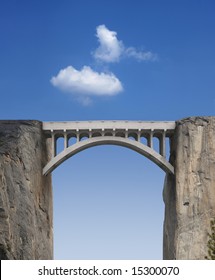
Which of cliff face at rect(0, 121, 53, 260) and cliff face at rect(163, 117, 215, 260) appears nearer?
cliff face at rect(0, 121, 53, 260)

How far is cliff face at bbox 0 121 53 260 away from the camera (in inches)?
1646

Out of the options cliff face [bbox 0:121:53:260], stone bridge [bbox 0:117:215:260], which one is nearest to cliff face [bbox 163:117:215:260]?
stone bridge [bbox 0:117:215:260]

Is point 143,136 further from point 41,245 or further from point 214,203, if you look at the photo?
point 41,245

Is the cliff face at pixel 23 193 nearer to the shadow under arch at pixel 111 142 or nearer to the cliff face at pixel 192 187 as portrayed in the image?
the shadow under arch at pixel 111 142

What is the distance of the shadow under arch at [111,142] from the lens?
148 ft

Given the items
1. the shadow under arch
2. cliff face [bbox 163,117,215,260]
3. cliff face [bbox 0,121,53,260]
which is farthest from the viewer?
the shadow under arch

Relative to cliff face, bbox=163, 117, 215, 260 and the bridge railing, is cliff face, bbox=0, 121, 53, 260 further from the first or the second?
cliff face, bbox=163, 117, 215, 260

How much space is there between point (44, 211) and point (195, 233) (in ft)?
45.7

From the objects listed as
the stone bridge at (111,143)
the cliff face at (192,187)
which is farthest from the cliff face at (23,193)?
the cliff face at (192,187)

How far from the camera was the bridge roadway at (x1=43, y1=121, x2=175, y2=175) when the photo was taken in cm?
4528

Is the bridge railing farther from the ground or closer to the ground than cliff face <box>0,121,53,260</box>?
farther from the ground

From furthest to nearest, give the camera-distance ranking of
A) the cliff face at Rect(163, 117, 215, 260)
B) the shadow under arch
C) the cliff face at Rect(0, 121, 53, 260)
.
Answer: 1. the shadow under arch
2. the cliff face at Rect(163, 117, 215, 260)
3. the cliff face at Rect(0, 121, 53, 260)
